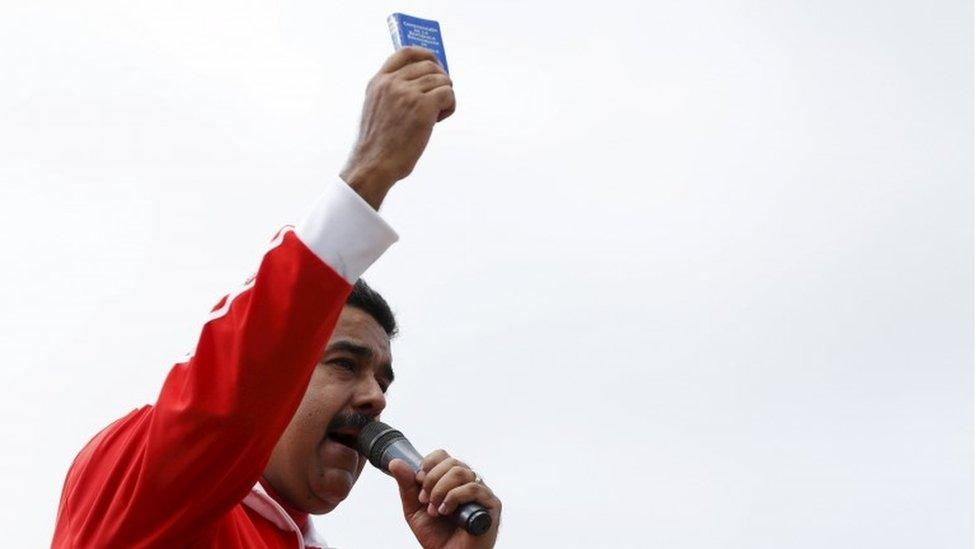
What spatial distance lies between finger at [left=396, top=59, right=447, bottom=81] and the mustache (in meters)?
1.89

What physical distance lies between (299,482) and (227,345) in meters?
1.85

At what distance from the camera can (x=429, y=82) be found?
4039 mm

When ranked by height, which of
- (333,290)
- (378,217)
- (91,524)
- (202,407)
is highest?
(378,217)

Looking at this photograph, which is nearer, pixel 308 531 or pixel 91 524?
pixel 91 524

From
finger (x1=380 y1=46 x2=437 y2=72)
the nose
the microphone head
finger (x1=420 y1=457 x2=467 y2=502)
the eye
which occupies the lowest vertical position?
finger (x1=420 y1=457 x2=467 y2=502)

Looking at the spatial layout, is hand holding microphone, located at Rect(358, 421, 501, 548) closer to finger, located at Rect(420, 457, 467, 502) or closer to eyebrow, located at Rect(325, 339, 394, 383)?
finger, located at Rect(420, 457, 467, 502)

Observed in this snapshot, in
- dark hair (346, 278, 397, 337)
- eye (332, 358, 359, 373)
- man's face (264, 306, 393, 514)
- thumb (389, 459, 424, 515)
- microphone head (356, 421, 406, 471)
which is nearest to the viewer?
thumb (389, 459, 424, 515)

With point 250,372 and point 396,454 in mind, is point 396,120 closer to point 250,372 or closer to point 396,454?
point 250,372

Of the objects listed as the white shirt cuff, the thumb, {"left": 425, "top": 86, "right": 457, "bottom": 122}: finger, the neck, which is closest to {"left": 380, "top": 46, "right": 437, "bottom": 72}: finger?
{"left": 425, "top": 86, "right": 457, "bottom": 122}: finger

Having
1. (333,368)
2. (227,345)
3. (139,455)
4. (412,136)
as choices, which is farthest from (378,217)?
(333,368)

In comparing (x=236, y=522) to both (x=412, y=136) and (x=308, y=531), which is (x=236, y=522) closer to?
(x=308, y=531)

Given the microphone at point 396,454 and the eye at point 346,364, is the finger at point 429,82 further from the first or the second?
the eye at point 346,364

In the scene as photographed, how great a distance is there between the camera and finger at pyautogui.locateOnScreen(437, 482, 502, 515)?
455 centimetres

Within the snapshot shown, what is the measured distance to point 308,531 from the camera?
223 inches
